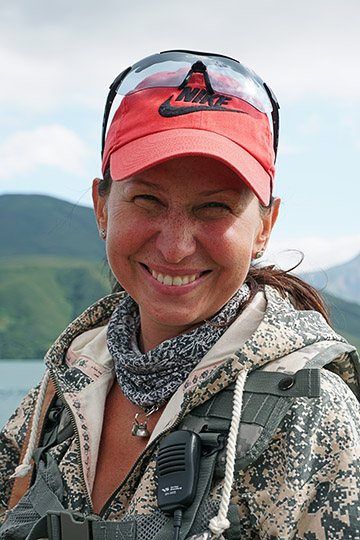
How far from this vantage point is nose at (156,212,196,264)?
2369mm

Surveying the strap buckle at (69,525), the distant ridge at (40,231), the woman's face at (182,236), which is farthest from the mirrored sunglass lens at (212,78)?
the distant ridge at (40,231)

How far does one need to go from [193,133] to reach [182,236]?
1.29 ft

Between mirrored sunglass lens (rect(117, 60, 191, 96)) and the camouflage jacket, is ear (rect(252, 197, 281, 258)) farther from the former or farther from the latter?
mirrored sunglass lens (rect(117, 60, 191, 96))

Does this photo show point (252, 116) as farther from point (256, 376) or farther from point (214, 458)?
point (214, 458)

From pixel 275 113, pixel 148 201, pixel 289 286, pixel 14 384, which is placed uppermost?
pixel 275 113

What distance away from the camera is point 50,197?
16238 cm

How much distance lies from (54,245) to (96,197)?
135194 mm

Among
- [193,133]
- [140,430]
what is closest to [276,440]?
[140,430]

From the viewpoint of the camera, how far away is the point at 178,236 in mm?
2373

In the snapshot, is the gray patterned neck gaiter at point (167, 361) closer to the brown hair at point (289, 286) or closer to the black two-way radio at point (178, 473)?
the brown hair at point (289, 286)

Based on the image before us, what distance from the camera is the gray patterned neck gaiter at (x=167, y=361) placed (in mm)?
2592

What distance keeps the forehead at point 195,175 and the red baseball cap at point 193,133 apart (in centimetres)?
7

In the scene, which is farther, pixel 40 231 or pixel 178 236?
pixel 40 231

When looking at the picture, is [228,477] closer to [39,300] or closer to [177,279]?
[177,279]
